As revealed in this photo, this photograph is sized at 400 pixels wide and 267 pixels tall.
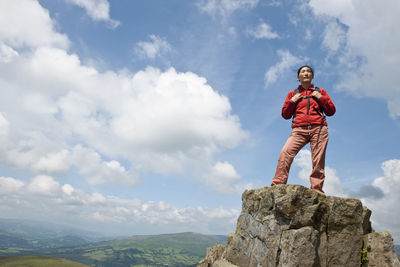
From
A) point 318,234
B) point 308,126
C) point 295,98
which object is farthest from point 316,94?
point 318,234

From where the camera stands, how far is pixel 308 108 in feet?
30.5

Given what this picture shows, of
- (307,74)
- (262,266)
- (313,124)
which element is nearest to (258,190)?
(262,266)

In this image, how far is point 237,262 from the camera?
936 cm

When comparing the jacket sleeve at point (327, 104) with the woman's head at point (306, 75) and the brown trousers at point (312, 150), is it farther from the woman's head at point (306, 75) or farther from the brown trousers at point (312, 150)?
the woman's head at point (306, 75)

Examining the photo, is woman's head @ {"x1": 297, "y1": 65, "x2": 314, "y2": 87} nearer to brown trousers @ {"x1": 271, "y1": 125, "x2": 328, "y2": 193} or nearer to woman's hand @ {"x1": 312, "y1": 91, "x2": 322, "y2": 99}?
woman's hand @ {"x1": 312, "y1": 91, "x2": 322, "y2": 99}

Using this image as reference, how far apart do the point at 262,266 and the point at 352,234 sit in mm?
2867

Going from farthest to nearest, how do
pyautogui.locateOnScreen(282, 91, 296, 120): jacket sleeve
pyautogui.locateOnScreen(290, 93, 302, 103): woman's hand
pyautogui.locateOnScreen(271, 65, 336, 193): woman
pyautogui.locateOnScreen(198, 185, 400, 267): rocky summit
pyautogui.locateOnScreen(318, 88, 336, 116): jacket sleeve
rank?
1. pyautogui.locateOnScreen(282, 91, 296, 120): jacket sleeve
2. pyautogui.locateOnScreen(290, 93, 302, 103): woman's hand
3. pyautogui.locateOnScreen(318, 88, 336, 116): jacket sleeve
4. pyautogui.locateOnScreen(271, 65, 336, 193): woman
5. pyautogui.locateOnScreen(198, 185, 400, 267): rocky summit

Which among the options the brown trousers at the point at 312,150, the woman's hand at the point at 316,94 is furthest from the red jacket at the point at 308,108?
the brown trousers at the point at 312,150

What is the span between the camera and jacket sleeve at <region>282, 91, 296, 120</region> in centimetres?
960

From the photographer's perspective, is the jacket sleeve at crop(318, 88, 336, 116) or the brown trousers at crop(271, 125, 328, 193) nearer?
the brown trousers at crop(271, 125, 328, 193)

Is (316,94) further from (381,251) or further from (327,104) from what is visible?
(381,251)

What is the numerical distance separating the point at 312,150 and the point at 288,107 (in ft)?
5.98

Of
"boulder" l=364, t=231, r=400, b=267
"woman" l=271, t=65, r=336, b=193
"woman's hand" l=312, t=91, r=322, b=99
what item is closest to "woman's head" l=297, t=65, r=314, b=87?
"woman" l=271, t=65, r=336, b=193

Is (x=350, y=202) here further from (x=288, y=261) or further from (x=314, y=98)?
(x=314, y=98)
